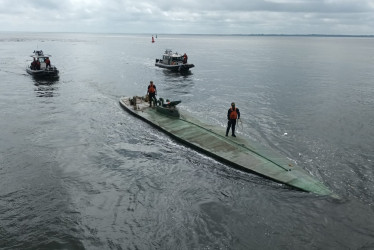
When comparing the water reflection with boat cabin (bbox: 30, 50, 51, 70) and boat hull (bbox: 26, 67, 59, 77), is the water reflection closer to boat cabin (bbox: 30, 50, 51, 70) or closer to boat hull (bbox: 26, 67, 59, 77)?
boat hull (bbox: 26, 67, 59, 77)

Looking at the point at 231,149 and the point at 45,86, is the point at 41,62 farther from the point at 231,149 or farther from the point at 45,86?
the point at 231,149

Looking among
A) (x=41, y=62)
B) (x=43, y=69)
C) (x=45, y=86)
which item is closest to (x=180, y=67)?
(x=43, y=69)

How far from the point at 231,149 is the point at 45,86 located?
36.2 m

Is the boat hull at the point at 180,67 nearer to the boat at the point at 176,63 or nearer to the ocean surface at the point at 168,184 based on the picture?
the boat at the point at 176,63

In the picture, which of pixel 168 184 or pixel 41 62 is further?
pixel 41 62

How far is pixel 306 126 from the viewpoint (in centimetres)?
2777

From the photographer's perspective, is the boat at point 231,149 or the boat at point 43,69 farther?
the boat at point 43,69

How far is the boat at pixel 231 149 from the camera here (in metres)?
16.5

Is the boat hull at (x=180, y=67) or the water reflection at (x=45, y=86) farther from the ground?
the boat hull at (x=180, y=67)

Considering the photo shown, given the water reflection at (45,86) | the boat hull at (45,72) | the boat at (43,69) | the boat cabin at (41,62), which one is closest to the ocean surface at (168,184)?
the water reflection at (45,86)

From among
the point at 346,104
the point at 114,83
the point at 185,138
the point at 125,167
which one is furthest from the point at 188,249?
the point at 114,83

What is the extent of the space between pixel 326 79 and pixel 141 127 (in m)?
40.5

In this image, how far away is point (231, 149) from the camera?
19.7 meters

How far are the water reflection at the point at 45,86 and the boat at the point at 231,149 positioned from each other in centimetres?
1873
